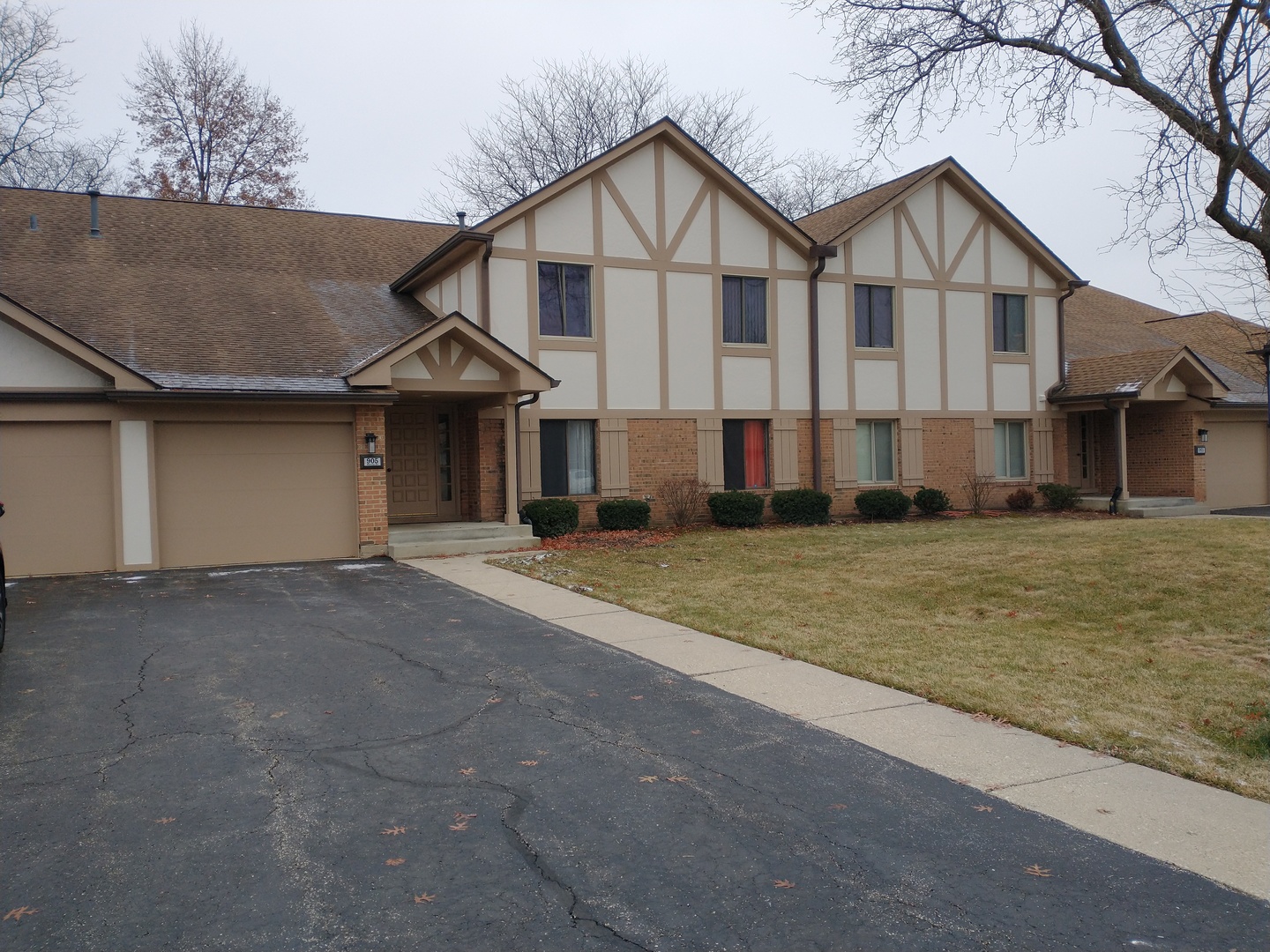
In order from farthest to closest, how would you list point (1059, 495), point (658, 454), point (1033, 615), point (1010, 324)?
point (1010, 324)
point (1059, 495)
point (658, 454)
point (1033, 615)

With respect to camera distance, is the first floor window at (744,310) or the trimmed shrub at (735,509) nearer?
the trimmed shrub at (735,509)

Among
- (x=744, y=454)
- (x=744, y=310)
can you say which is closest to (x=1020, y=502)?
(x=744, y=454)

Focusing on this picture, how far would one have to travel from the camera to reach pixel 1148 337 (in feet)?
95.5

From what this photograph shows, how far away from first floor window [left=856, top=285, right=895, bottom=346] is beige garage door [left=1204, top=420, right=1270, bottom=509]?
9.05 metres

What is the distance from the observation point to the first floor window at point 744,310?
20.6 metres

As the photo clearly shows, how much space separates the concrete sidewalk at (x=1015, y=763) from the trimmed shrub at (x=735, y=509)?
10217 mm

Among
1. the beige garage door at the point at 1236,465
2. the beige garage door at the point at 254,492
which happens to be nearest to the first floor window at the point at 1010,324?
the beige garage door at the point at 1236,465

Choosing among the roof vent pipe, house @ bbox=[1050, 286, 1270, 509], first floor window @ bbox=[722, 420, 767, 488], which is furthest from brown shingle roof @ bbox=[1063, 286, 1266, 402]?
the roof vent pipe

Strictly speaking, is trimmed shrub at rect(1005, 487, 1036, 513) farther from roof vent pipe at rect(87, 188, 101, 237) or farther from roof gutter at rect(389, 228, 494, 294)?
roof vent pipe at rect(87, 188, 101, 237)

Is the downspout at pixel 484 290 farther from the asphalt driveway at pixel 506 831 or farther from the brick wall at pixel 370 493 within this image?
the asphalt driveway at pixel 506 831

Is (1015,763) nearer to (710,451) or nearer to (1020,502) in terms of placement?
(710,451)

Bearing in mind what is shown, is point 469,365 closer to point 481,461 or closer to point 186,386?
point 481,461

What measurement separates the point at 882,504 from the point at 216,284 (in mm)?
14507

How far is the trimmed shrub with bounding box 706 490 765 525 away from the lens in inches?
775
